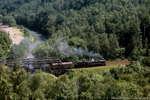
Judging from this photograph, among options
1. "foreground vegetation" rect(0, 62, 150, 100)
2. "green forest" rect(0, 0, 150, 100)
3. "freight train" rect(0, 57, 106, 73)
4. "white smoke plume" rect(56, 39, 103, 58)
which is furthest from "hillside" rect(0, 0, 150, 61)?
"foreground vegetation" rect(0, 62, 150, 100)

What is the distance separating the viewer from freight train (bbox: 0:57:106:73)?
28.8 m

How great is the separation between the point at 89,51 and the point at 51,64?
7.91m

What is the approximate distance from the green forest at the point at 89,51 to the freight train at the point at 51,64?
1.63m

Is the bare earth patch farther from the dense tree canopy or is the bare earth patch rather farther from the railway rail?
the railway rail

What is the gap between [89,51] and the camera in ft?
117

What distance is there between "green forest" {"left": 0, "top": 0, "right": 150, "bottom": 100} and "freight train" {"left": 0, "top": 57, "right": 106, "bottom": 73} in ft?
5.35

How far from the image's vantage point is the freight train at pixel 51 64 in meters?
28.8

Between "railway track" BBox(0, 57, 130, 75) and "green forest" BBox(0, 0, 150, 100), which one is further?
"railway track" BBox(0, 57, 130, 75)

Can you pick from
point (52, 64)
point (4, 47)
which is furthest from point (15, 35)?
point (52, 64)

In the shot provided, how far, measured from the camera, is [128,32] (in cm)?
3781

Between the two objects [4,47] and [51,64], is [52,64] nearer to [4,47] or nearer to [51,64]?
[51,64]

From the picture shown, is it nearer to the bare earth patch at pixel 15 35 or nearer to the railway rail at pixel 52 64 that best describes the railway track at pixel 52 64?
the railway rail at pixel 52 64

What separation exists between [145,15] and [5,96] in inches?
1088

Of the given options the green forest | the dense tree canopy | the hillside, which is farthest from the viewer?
the dense tree canopy
